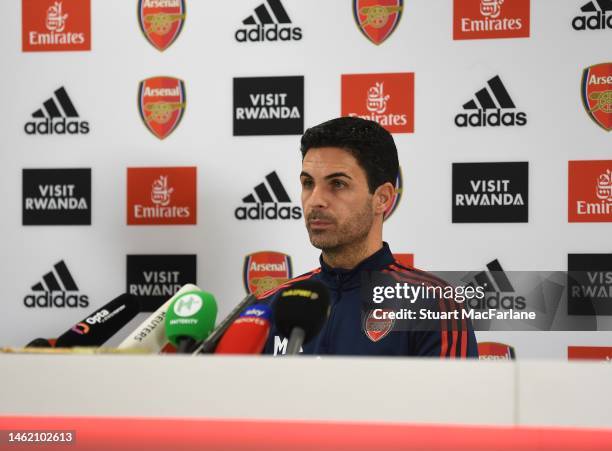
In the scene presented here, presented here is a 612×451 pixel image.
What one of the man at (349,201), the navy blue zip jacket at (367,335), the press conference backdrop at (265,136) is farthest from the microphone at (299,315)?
the press conference backdrop at (265,136)

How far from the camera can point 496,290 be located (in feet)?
6.53

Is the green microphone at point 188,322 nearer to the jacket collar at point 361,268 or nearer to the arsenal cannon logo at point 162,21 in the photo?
the jacket collar at point 361,268

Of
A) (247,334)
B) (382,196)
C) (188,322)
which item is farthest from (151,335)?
(382,196)

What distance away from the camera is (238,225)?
2094 mm

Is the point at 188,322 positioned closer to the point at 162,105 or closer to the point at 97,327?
the point at 97,327

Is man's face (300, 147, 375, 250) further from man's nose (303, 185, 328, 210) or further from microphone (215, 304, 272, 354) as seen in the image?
microphone (215, 304, 272, 354)

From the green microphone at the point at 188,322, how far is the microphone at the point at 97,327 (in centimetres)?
22

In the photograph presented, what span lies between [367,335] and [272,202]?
2.52 feet

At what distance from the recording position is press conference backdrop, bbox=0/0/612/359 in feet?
6.44

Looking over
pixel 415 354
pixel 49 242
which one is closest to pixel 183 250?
pixel 49 242

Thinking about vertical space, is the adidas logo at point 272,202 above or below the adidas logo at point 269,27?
below

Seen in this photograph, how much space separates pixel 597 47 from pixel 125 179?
1.61 m

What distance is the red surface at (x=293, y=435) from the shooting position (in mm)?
563

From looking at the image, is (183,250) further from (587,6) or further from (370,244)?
(587,6)
